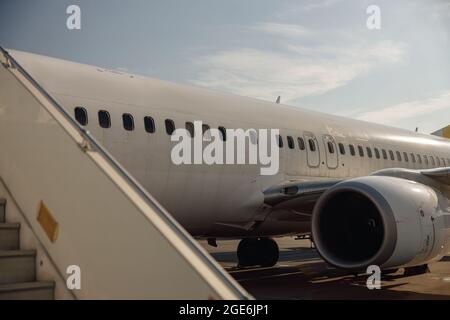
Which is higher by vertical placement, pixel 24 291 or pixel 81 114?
pixel 81 114

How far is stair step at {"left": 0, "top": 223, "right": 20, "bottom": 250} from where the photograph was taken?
11.1 ft

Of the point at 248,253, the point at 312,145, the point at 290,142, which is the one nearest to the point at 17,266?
the point at 290,142

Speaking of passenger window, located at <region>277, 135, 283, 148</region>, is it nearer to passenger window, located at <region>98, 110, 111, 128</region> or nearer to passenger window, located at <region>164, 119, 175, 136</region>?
passenger window, located at <region>164, 119, 175, 136</region>

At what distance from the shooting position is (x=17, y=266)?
10.4ft

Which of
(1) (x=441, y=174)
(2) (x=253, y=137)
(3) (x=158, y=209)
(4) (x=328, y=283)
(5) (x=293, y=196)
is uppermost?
(2) (x=253, y=137)

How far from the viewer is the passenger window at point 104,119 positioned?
691cm

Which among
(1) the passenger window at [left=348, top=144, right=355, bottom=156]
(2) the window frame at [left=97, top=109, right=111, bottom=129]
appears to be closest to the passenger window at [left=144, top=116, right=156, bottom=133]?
(2) the window frame at [left=97, top=109, right=111, bottom=129]

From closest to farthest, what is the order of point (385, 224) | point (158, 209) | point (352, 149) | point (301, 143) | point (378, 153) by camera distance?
point (158, 209), point (385, 224), point (301, 143), point (352, 149), point (378, 153)

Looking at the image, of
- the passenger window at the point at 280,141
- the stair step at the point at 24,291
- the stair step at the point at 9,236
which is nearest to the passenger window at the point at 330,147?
the passenger window at the point at 280,141

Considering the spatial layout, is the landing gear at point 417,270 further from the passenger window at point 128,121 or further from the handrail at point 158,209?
the handrail at point 158,209

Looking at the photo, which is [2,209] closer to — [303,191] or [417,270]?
[303,191]

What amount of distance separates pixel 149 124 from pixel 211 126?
4.03 ft

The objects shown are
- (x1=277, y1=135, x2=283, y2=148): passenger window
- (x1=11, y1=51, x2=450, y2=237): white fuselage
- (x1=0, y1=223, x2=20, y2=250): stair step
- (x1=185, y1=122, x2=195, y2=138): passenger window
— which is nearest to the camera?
(x1=0, y1=223, x2=20, y2=250): stair step

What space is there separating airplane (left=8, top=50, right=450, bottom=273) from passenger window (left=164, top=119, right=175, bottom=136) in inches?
0.7
